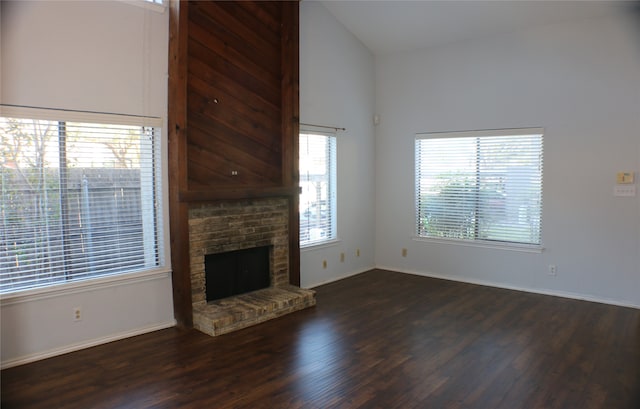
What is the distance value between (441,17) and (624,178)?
2798 millimetres

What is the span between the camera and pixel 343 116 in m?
6.14

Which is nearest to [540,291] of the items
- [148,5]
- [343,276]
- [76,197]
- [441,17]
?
[343,276]

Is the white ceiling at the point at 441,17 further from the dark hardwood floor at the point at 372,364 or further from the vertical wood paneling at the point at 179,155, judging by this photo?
the dark hardwood floor at the point at 372,364

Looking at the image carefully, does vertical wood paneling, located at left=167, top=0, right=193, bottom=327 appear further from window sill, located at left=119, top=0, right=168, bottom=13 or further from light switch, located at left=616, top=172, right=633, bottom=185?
light switch, located at left=616, top=172, right=633, bottom=185

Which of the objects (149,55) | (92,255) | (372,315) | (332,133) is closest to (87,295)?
(92,255)

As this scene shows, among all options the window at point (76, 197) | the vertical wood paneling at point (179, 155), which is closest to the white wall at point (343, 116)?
the vertical wood paneling at point (179, 155)

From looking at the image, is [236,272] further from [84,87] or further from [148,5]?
[148,5]

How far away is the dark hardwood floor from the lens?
293cm

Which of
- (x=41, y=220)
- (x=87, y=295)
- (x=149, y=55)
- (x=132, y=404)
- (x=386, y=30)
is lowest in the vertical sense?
(x=132, y=404)

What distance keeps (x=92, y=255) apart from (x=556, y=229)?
5.03 metres

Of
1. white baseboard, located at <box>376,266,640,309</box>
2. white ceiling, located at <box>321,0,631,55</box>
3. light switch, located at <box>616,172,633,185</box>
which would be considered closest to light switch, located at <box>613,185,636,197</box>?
light switch, located at <box>616,172,633,185</box>

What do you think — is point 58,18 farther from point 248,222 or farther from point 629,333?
point 629,333

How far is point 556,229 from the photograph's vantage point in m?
5.25

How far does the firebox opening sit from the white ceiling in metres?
3.27
